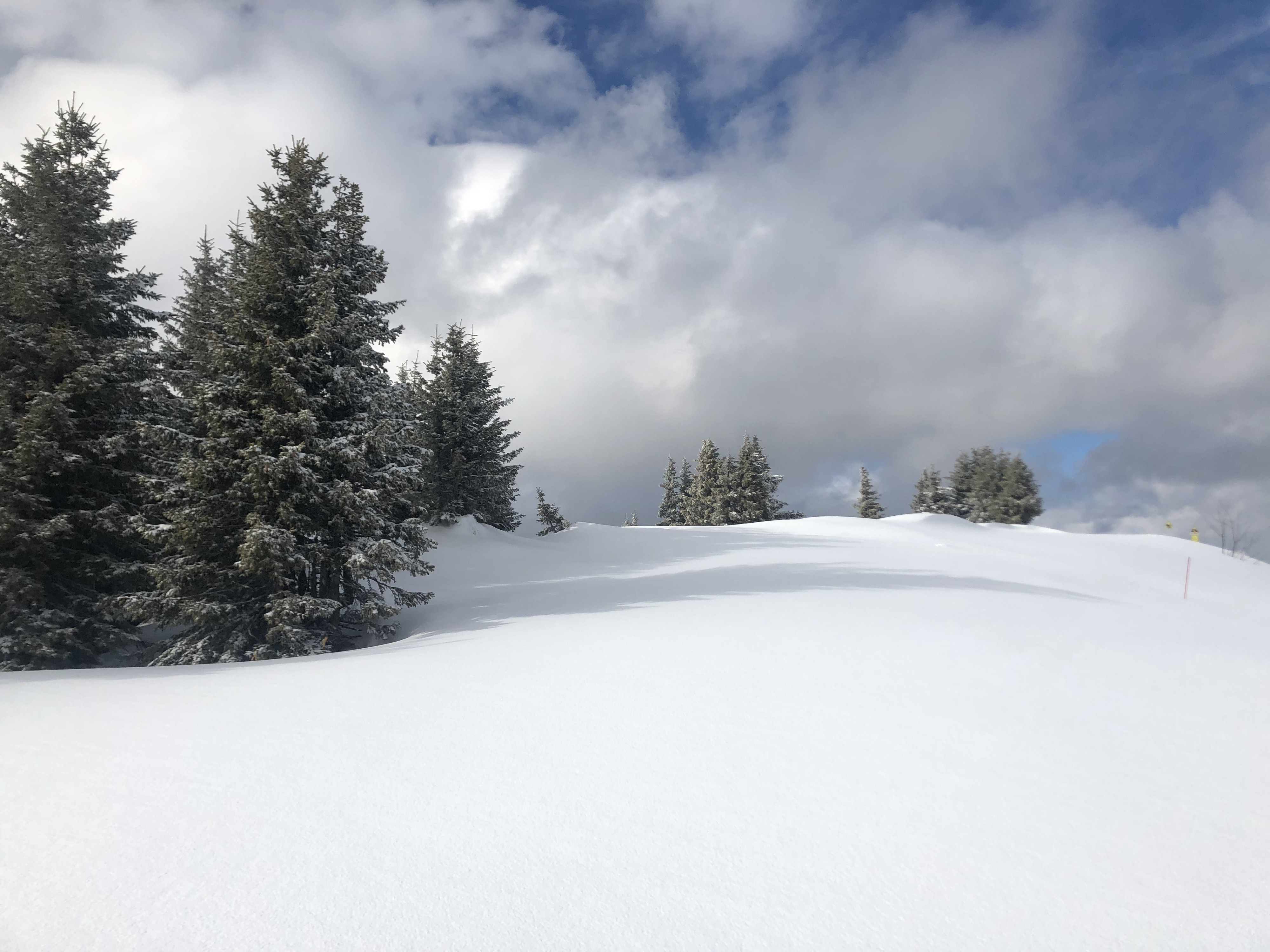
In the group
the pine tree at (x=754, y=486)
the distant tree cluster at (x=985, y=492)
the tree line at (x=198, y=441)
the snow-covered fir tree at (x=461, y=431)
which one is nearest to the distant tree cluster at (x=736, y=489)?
the pine tree at (x=754, y=486)

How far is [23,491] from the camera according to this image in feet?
34.1

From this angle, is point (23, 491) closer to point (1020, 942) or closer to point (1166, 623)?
point (1020, 942)

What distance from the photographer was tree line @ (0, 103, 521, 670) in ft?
33.1

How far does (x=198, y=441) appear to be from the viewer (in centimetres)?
1039

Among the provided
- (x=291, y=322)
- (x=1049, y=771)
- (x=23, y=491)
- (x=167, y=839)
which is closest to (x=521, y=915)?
(x=167, y=839)

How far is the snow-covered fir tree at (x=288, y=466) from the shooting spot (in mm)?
10008

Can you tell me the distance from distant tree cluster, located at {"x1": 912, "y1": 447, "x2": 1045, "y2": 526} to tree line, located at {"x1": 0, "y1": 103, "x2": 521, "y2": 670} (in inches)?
1973

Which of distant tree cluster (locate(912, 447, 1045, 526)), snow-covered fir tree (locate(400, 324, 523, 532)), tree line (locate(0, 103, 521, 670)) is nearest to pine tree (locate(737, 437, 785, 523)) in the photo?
distant tree cluster (locate(912, 447, 1045, 526))

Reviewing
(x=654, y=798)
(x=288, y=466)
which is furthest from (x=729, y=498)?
(x=654, y=798)

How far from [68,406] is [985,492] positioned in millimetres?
61214

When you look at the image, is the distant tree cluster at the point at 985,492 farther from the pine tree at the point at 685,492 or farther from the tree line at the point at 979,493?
the pine tree at the point at 685,492

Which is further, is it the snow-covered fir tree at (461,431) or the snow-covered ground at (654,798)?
the snow-covered fir tree at (461,431)

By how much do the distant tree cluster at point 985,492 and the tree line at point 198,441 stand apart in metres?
50.1

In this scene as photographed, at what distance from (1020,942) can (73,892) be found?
3.98 meters
